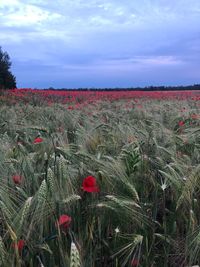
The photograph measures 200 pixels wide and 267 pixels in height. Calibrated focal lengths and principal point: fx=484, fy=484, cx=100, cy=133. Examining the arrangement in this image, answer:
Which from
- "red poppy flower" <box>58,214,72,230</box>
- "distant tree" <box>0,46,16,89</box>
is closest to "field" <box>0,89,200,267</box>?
"red poppy flower" <box>58,214,72,230</box>

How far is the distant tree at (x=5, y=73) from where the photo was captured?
18478 mm

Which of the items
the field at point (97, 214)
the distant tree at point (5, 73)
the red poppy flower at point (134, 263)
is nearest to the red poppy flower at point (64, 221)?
the field at point (97, 214)

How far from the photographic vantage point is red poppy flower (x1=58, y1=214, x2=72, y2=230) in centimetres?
160

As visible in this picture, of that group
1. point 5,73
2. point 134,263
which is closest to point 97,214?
point 134,263

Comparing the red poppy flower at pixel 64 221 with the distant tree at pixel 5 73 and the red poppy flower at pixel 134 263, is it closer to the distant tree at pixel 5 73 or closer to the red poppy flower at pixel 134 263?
the red poppy flower at pixel 134 263

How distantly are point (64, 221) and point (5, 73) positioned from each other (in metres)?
18.0

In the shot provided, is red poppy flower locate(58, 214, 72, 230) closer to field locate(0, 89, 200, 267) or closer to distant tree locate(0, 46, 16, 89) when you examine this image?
field locate(0, 89, 200, 267)

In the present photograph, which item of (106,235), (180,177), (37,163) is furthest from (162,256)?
(37,163)

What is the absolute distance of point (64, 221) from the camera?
5.24 feet

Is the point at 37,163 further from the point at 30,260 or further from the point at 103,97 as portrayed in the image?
the point at 103,97

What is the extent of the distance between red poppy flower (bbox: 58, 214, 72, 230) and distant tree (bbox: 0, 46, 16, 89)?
17.1 meters

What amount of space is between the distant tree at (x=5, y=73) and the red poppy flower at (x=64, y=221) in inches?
673

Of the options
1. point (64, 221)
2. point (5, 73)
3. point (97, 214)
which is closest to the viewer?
point (64, 221)

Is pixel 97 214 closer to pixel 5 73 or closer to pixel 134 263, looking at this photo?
pixel 134 263
